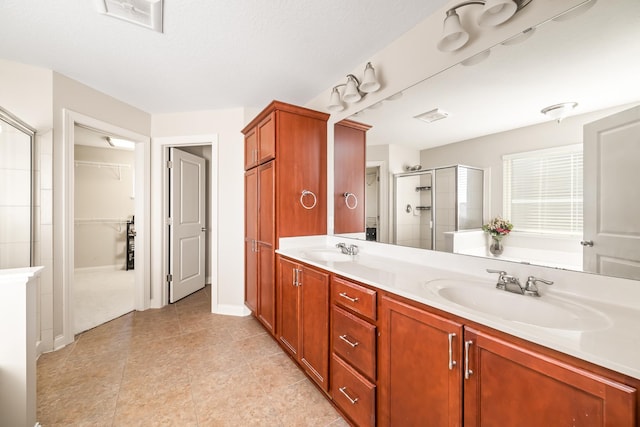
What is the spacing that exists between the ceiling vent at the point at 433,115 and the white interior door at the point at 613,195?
0.65m

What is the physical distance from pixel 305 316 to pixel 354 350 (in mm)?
482

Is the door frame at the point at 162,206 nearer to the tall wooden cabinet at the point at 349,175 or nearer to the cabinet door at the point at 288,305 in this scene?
the cabinet door at the point at 288,305

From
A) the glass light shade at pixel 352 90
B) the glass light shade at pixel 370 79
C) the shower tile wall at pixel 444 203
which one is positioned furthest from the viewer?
the glass light shade at pixel 352 90

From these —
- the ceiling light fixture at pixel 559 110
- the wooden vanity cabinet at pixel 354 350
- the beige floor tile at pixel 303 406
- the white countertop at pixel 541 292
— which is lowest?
the beige floor tile at pixel 303 406

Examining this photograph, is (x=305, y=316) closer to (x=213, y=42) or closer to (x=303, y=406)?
(x=303, y=406)

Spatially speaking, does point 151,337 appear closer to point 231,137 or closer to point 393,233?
point 231,137

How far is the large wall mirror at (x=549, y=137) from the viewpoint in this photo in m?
0.90

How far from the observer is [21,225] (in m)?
2.01

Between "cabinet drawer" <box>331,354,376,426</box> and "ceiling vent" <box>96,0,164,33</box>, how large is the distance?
2.27 m

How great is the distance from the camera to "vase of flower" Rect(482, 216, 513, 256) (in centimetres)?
121

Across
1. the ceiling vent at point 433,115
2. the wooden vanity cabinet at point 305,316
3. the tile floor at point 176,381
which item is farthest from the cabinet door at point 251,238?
the ceiling vent at point 433,115

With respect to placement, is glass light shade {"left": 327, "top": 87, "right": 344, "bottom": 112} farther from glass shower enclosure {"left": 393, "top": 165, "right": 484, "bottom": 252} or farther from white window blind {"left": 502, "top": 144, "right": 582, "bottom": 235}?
white window blind {"left": 502, "top": 144, "right": 582, "bottom": 235}

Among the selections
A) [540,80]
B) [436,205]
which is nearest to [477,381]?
[436,205]

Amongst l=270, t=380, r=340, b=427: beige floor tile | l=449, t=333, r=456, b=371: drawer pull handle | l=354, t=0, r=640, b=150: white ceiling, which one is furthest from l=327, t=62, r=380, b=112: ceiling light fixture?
l=270, t=380, r=340, b=427: beige floor tile
